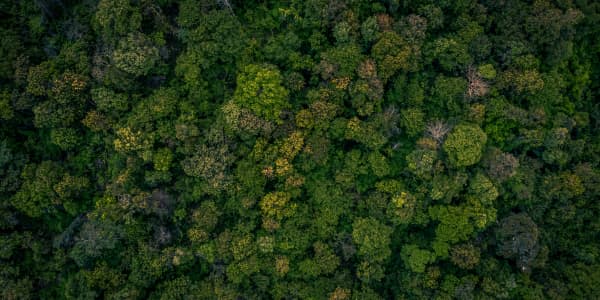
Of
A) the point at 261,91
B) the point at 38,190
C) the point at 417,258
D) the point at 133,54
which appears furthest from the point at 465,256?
the point at 38,190

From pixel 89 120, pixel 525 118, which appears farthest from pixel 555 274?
pixel 89 120

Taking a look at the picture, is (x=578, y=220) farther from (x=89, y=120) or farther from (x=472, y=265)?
(x=89, y=120)

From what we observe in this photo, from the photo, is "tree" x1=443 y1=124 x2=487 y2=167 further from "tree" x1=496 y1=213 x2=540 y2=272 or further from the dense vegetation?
"tree" x1=496 y1=213 x2=540 y2=272

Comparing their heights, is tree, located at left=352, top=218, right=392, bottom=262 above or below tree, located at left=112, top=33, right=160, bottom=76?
below

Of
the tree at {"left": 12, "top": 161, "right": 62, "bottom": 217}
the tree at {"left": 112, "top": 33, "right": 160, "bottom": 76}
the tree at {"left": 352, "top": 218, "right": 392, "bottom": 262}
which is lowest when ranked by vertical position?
the tree at {"left": 352, "top": 218, "right": 392, "bottom": 262}

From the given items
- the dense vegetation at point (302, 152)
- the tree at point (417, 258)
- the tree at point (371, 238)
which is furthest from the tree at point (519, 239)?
the tree at point (371, 238)

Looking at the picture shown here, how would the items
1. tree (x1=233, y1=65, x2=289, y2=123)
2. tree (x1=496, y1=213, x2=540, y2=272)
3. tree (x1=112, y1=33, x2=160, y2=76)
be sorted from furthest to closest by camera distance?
tree (x1=496, y1=213, x2=540, y2=272) < tree (x1=112, y1=33, x2=160, y2=76) < tree (x1=233, y1=65, x2=289, y2=123)

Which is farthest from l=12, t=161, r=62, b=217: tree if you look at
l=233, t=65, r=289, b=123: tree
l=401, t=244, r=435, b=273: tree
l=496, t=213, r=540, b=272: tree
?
l=496, t=213, r=540, b=272: tree
